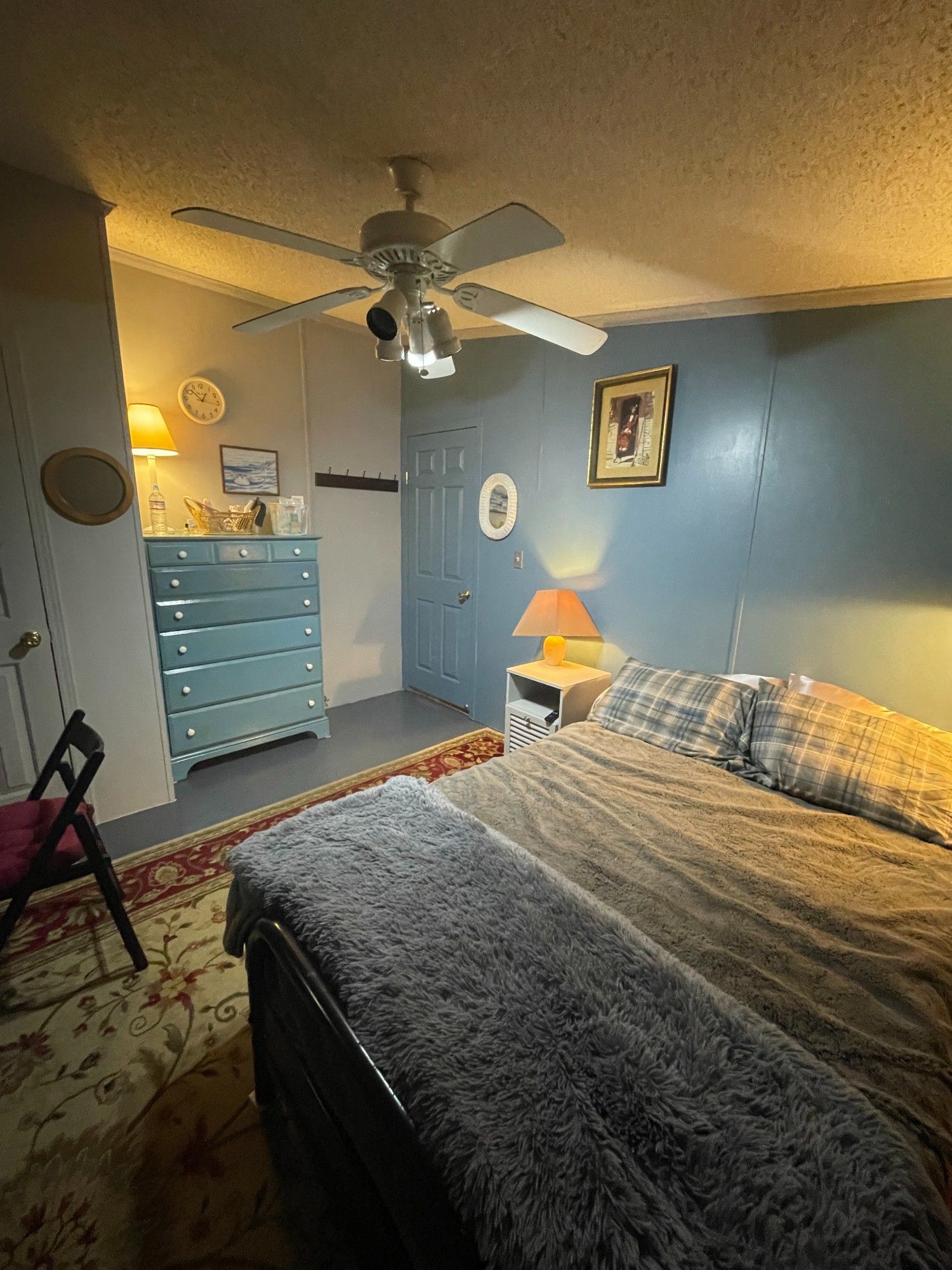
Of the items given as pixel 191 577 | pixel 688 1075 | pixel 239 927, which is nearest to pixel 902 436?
pixel 688 1075

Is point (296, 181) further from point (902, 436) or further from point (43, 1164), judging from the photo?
point (43, 1164)

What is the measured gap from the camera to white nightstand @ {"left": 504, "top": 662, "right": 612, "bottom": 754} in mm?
2727

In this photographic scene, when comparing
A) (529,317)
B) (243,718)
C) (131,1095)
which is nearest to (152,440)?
(243,718)

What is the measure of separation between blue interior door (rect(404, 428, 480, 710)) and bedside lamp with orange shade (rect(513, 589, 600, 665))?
828 mm

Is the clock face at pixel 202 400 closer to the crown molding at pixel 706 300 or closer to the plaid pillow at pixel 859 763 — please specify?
the crown molding at pixel 706 300

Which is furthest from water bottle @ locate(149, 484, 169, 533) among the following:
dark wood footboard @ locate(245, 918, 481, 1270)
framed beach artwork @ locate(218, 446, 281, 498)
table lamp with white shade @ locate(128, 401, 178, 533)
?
dark wood footboard @ locate(245, 918, 481, 1270)

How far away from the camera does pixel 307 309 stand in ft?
5.40

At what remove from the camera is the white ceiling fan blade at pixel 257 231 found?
1.26 m

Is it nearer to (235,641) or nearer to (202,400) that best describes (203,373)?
(202,400)

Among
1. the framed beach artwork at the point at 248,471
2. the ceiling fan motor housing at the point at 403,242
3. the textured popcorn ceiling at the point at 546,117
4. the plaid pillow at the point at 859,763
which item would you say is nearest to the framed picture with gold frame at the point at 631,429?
the textured popcorn ceiling at the point at 546,117

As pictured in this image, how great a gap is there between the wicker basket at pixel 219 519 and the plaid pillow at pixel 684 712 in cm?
222

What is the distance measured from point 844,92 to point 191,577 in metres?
2.92

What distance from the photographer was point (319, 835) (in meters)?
1.41

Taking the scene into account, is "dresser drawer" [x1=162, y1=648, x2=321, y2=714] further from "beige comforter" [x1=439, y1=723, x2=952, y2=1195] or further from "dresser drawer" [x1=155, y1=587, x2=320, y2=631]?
"beige comforter" [x1=439, y1=723, x2=952, y2=1195]
